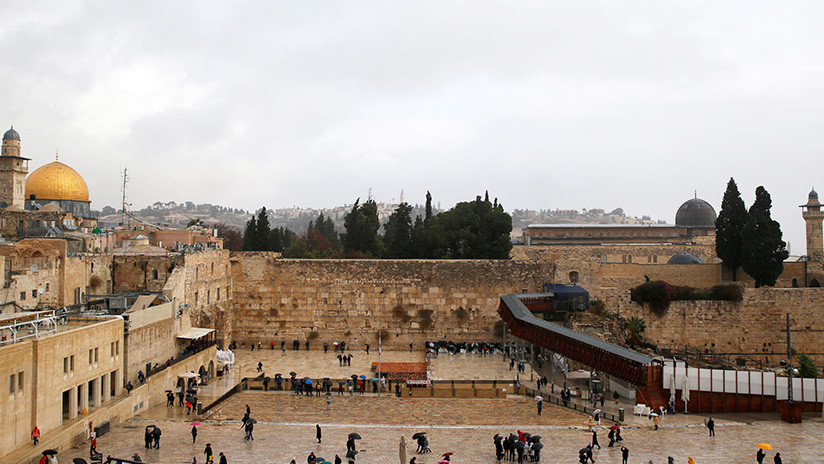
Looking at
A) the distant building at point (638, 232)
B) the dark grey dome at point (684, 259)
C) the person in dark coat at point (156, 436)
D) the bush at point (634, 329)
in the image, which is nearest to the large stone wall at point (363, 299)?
the bush at point (634, 329)

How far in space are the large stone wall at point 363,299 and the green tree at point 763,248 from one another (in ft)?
37.7

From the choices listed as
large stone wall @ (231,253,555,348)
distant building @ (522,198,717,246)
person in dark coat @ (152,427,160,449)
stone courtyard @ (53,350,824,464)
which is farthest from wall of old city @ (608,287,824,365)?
person in dark coat @ (152,427,160,449)

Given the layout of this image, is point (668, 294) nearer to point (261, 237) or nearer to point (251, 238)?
point (261, 237)

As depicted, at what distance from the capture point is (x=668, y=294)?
30984mm

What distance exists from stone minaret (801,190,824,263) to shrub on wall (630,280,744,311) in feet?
30.1

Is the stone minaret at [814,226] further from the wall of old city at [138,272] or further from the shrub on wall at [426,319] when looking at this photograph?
the wall of old city at [138,272]

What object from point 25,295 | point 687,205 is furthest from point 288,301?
point 687,205

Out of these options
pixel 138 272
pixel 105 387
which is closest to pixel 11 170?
pixel 138 272

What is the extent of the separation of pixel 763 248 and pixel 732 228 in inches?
72.9

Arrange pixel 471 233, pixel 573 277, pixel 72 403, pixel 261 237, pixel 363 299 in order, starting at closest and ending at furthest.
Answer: pixel 72 403 → pixel 363 299 → pixel 573 277 → pixel 471 233 → pixel 261 237

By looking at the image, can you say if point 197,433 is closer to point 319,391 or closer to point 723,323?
point 319,391

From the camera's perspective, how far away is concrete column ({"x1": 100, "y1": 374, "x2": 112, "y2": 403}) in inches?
745

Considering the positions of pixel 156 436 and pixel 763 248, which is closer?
pixel 156 436

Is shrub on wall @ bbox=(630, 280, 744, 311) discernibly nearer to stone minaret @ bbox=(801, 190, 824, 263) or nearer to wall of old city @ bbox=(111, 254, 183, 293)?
stone minaret @ bbox=(801, 190, 824, 263)
